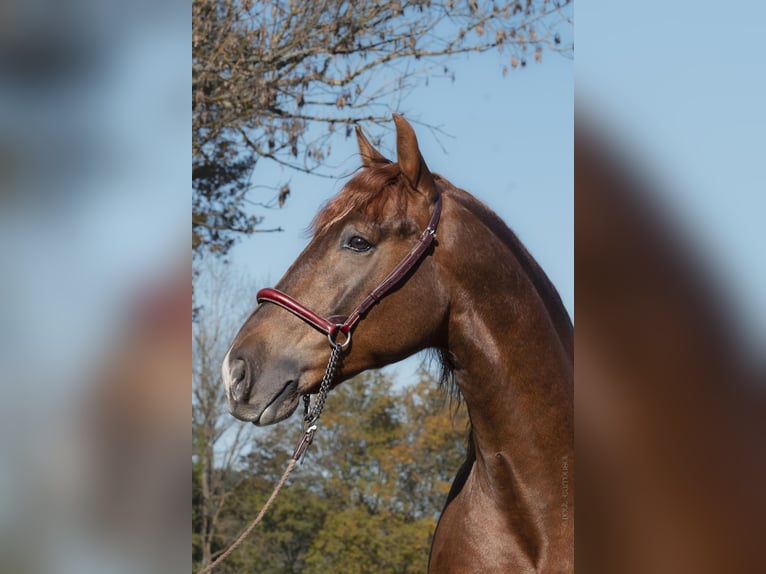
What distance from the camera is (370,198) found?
2477 millimetres

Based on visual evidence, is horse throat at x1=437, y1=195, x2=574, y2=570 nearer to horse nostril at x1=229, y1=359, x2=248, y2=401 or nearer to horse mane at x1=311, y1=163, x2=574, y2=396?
horse mane at x1=311, y1=163, x2=574, y2=396

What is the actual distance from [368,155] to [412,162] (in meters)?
0.42

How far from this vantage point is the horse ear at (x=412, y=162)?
242 centimetres

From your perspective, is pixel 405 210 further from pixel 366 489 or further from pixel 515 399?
pixel 366 489

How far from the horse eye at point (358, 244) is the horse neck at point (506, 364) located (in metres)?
0.24

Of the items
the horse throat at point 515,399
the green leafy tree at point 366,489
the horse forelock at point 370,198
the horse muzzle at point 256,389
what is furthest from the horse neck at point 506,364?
the green leafy tree at point 366,489
